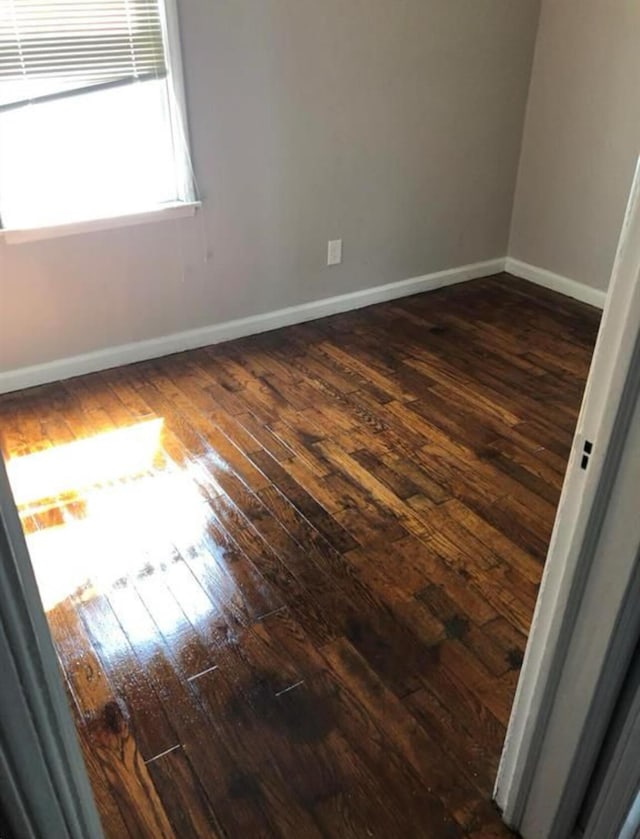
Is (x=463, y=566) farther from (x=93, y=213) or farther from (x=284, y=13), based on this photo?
(x=284, y=13)

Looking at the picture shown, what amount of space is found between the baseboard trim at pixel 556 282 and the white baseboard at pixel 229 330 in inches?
3.5

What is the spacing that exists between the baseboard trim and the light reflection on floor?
7.59ft

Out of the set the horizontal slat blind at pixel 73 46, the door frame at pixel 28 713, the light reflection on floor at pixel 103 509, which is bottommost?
the light reflection on floor at pixel 103 509

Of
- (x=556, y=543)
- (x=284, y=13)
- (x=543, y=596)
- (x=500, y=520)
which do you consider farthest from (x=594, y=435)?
(x=284, y=13)

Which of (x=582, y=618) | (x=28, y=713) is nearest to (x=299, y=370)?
(x=582, y=618)

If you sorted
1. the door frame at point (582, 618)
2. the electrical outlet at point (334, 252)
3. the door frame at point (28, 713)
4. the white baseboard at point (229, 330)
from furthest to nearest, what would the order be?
the electrical outlet at point (334, 252) < the white baseboard at point (229, 330) < the door frame at point (582, 618) < the door frame at point (28, 713)

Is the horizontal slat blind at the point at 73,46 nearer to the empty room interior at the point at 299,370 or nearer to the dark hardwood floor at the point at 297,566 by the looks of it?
the empty room interior at the point at 299,370

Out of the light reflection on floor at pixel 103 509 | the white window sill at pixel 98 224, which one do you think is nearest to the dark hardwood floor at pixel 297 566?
the light reflection on floor at pixel 103 509

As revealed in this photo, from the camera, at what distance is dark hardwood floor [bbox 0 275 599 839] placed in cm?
144

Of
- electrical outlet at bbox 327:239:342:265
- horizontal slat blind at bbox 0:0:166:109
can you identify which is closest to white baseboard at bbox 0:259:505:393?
electrical outlet at bbox 327:239:342:265

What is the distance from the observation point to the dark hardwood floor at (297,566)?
4.74 feet

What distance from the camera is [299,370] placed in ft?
9.88

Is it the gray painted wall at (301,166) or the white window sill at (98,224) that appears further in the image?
the gray painted wall at (301,166)

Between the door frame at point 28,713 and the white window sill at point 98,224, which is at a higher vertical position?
the door frame at point 28,713
